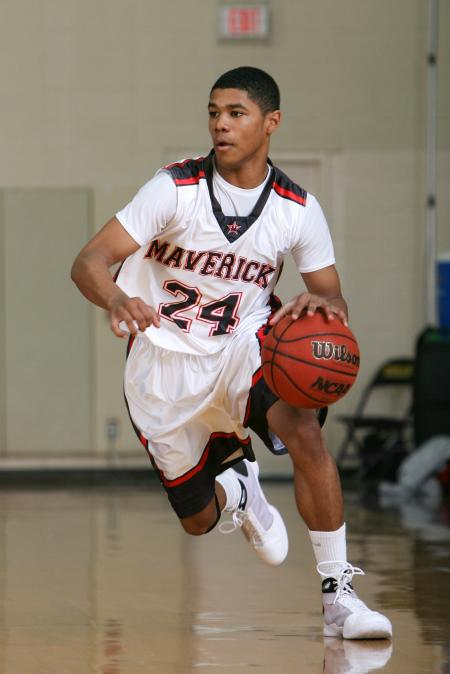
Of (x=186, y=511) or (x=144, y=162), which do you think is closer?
(x=186, y=511)

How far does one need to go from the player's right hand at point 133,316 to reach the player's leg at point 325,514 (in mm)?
579

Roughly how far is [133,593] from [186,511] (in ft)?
1.96

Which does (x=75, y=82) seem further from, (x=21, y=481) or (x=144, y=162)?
(x=21, y=481)

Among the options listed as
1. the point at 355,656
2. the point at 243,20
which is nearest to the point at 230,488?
the point at 355,656

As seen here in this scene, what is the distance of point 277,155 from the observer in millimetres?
9688

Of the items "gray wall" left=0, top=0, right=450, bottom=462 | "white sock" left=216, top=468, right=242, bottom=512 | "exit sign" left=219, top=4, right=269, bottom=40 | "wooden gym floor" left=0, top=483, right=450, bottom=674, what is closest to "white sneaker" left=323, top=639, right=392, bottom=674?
"wooden gym floor" left=0, top=483, right=450, bottom=674

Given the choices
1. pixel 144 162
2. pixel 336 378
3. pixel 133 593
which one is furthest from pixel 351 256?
pixel 336 378

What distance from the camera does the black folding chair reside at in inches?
371

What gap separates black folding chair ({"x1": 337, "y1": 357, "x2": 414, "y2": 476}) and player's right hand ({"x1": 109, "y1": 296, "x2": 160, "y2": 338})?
6.20m

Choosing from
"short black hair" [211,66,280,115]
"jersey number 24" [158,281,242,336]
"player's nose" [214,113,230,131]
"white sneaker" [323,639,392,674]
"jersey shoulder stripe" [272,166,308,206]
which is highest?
"short black hair" [211,66,280,115]

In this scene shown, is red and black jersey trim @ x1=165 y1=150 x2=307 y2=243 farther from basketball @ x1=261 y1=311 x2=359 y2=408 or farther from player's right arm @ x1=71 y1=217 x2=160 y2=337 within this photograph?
basketball @ x1=261 y1=311 x2=359 y2=408

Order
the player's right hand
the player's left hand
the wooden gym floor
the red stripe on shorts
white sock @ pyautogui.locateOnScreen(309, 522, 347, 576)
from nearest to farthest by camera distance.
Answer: the player's right hand < the wooden gym floor < the player's left hand < white sock @ pyautogui.locateOnScreen(309, 522, 347, 576) < the red stripe on shorts

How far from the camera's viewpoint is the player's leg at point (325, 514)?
11.8ft

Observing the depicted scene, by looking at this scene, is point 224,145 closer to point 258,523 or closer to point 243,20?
point 258,523
